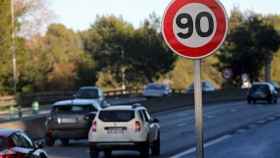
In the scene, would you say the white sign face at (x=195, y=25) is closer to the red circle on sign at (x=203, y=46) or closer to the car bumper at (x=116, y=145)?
the red circle on sign at (x=203, y=46)

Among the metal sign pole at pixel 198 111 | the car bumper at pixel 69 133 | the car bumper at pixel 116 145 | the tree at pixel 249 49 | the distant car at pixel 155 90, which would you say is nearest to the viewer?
the metal sign pole at pixel 198 111

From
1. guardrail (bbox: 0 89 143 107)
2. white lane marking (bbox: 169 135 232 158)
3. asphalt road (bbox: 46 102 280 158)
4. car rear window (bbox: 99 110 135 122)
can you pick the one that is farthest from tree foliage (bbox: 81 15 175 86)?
car rear window (bbox: 99 110 135 122)

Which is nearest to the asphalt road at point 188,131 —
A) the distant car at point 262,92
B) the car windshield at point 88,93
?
the car windshield at point 88,93

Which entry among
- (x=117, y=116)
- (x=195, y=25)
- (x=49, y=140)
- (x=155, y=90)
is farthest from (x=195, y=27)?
(x=155, y=90)

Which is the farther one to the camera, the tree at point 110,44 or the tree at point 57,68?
the tree at point 110,44

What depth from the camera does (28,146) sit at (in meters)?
15.0

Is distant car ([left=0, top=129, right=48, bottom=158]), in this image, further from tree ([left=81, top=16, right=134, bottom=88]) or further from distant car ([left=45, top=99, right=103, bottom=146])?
tree ([left=81, top=16, right=134, bottom=88])

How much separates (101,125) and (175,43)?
16.1 m

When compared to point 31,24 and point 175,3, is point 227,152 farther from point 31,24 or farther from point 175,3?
point 31,24

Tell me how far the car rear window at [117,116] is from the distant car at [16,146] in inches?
336

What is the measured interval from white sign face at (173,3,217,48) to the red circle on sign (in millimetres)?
27

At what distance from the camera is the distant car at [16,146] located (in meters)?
14.3

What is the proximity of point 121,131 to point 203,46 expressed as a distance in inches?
631

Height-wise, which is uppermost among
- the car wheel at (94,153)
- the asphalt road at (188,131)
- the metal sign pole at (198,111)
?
the metal sign pole at (198,111)
